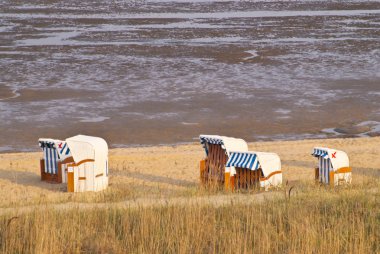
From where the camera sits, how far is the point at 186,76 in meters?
31.2

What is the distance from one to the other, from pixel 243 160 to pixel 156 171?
2.85 metres

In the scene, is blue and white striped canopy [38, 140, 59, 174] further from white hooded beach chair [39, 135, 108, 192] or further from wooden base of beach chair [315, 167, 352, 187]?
wooden base of beach chair [315, 167, 352, 187]

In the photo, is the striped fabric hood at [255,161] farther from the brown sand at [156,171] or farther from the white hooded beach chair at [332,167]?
the white hooded beach chair at [332,167]

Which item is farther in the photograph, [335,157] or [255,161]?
[335,157]

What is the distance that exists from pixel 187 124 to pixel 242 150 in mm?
7457

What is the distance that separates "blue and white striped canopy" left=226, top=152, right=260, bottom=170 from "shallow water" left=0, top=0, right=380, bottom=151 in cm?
639

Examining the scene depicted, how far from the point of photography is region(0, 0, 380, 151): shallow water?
77.2 ft

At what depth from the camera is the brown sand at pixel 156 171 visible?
1409cm

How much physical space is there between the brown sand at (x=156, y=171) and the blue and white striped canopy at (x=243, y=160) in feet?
2.72

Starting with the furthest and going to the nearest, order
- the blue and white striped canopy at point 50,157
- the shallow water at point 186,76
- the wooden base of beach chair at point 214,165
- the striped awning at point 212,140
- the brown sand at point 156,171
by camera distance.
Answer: the shallow water at point 186,76 → the blue and white striped canopy at point 50,157 → the striped awning at point 212,140 → the wooden base of beach chair at point 214,165 → the brown sand at point 156,171

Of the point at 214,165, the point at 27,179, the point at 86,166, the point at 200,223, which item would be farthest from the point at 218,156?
the point at 200,223

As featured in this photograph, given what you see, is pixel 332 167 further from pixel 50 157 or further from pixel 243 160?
pixel 50 157

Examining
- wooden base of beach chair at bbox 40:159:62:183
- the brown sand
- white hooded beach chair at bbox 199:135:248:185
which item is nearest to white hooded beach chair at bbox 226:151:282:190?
white hooded beach chair at bbox 199:135:248:185

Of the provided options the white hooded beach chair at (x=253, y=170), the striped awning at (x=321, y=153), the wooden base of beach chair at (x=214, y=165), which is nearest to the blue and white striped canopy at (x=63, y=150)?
the wooden base of beach chair at (x=214, y=165)
